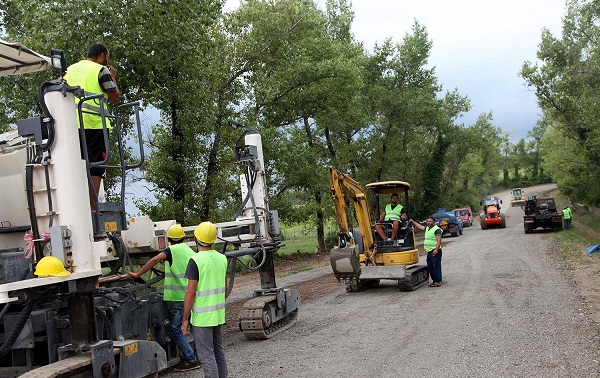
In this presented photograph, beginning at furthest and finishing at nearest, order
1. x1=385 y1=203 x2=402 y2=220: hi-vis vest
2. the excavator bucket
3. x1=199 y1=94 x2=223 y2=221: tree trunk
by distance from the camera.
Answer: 1. x1=199 y1=94 x2=223 y2=221: tree trunk
2. x1=385 y1=203 x2=402 y2=220: hi-vis vest
3. the excavator bucket

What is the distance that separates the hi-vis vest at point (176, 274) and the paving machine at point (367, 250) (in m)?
6.70

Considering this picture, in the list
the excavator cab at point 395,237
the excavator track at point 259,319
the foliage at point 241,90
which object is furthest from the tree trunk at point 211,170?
the excavator track at point 259,319

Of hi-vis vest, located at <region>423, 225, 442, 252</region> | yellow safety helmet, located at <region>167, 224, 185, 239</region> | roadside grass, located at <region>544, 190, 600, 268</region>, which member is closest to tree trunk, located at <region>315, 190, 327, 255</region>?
roadside grass, located at <region>544, 190, 600, 268</region>

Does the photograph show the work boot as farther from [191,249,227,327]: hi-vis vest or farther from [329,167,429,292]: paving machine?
[329,167,429,292]: paving machine

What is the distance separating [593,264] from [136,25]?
1508 cm

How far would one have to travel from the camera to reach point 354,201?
14.8 m

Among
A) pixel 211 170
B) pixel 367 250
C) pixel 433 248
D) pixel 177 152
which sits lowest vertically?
pixel 433 248

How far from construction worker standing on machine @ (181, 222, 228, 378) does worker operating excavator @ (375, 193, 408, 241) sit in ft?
30.5

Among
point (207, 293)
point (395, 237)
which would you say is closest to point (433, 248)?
point (395, 237)

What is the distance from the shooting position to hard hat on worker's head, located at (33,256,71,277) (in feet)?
15.4

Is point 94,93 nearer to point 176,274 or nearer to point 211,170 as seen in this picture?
point 176,274

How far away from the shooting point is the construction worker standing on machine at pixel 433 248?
14.8 meters

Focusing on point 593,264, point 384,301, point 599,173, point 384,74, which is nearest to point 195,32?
point 384,301

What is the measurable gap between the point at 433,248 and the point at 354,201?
2.38 metres
